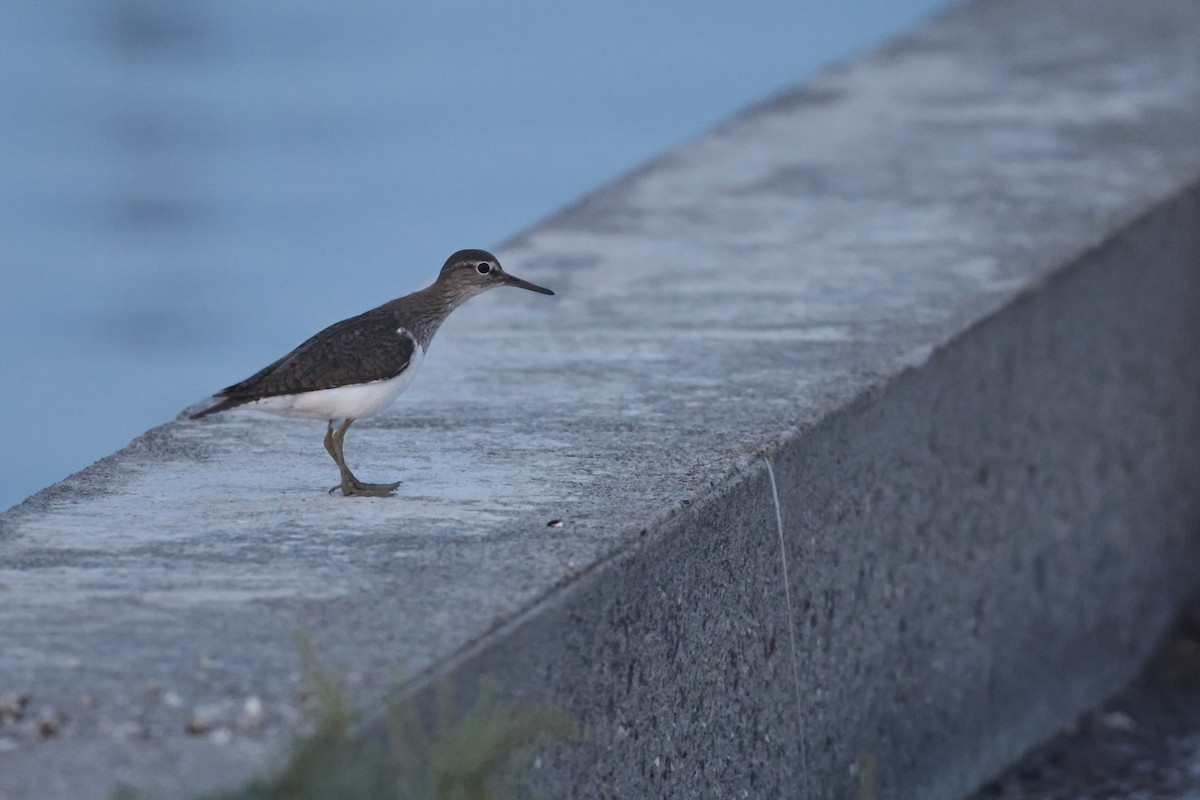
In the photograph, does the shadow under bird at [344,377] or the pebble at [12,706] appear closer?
the pebble at [12,706]

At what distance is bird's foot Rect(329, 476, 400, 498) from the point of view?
→ 3326mm

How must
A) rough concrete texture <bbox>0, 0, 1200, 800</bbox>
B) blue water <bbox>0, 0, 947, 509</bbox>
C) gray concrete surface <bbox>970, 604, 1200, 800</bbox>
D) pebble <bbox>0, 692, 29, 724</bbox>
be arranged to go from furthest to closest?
blue water <bbox>0, 0, 947, 509</bbox>
gray concrete surface <bbox>970, 604, 1200, 800</bbox>
rough concrete texture <bbox>0, 0, 1200, 800</bbox>
pebble <bbox>0, 692, 29, 724</bbox>

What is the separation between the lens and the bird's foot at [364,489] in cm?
333

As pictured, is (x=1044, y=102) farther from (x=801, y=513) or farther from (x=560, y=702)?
(x=560, y=702)

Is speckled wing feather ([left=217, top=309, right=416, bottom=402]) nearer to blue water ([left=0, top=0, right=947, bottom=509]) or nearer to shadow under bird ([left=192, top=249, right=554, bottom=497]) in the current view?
shadow under bird ([left=192, top=249, right=554, bottom=497])

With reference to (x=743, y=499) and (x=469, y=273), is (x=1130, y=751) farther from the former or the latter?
(x=469, y=273)

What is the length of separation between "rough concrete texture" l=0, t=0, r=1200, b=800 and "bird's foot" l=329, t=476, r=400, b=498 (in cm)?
3

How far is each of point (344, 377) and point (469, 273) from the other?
0.45 meters

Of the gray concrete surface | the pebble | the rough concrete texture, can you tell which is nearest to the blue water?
the rough concrete texture

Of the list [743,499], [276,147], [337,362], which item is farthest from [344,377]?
[276,147]

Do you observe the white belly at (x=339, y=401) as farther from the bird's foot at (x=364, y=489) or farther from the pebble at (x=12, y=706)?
the pebble at (x=12, y=706)

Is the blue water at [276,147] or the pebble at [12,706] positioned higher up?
the blue water at [276,147]

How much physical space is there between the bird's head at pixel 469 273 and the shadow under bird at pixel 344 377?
0.15 metres

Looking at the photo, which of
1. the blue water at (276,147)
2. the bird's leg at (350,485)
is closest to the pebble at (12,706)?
the bird's leg at (350,485)
